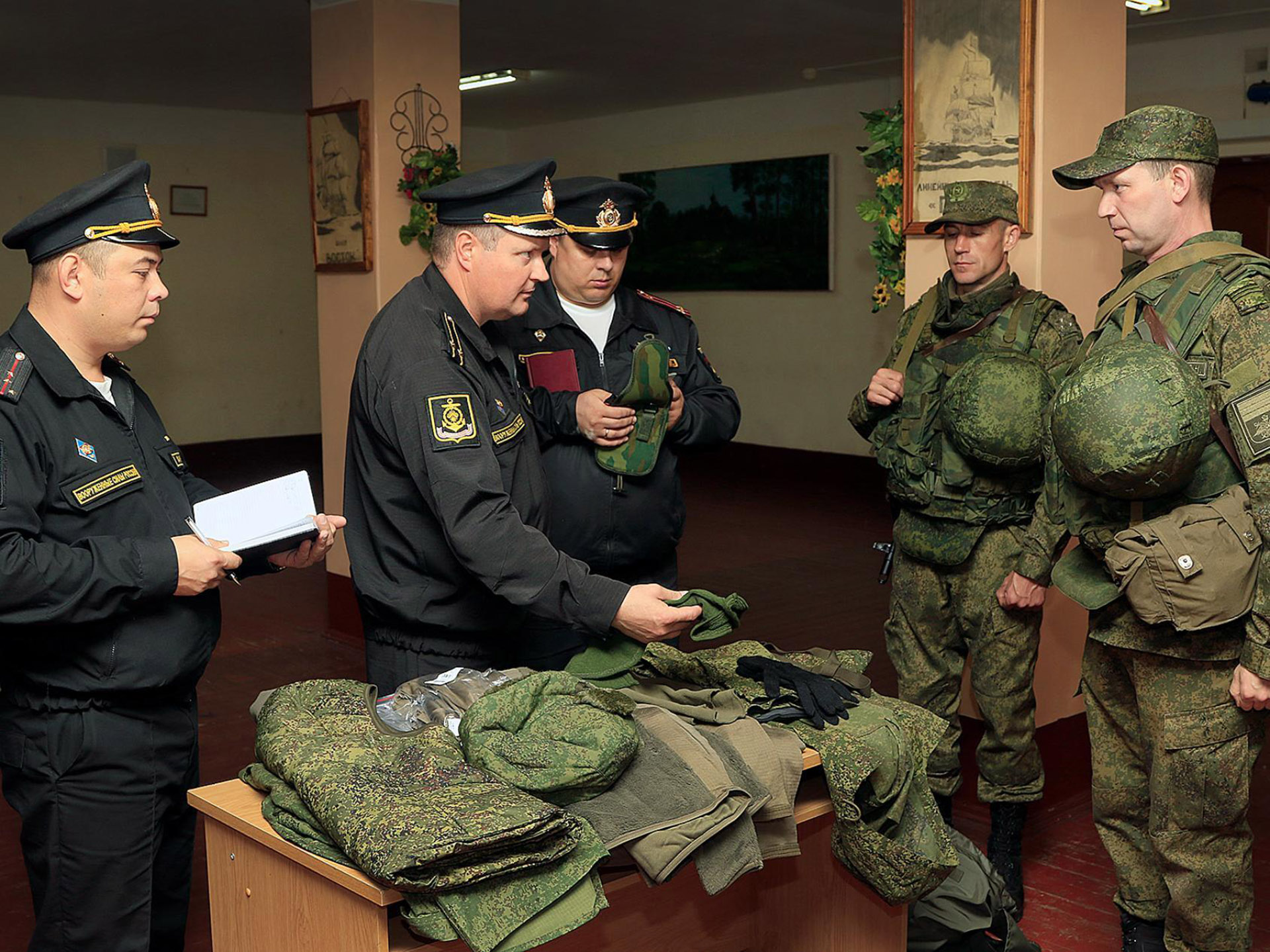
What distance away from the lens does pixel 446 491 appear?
234 centimetres

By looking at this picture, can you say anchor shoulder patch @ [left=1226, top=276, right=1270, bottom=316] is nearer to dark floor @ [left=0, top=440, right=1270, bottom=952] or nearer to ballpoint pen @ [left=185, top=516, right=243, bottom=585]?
dark floor @ [left=0, top=440, right=1270, bottom=952]

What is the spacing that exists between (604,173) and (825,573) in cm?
655

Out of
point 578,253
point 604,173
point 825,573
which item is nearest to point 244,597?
point 825,573

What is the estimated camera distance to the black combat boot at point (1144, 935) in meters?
2.87

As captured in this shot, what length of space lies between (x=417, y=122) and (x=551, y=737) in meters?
4.44

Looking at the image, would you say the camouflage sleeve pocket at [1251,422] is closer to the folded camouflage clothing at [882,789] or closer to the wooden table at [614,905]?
the folded camouflage clothing at [882,789]

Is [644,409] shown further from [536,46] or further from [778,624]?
[536,46]

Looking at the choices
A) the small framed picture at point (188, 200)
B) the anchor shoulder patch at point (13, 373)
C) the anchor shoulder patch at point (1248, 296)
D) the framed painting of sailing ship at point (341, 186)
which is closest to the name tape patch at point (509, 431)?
the anchor shoulder patch at point (13, 373)

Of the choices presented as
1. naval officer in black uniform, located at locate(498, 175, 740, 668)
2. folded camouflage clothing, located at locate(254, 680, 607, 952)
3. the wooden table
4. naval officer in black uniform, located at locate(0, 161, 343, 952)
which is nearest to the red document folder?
naval officer in black uniform, located at locate(498, 175, 740, 668)

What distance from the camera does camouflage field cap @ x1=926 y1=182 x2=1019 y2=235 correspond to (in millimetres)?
3480

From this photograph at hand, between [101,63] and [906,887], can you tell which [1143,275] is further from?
[101,63]

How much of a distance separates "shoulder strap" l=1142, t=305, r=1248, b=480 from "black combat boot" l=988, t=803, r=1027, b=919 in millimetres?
1295

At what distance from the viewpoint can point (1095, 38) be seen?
402 centimetres

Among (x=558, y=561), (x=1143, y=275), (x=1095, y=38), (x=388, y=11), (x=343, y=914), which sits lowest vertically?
(x=343, y=914)
